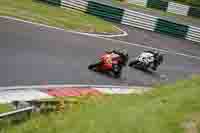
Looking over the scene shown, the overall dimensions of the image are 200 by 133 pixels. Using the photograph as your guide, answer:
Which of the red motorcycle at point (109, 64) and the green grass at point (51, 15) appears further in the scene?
the green grass at point (51, 15)

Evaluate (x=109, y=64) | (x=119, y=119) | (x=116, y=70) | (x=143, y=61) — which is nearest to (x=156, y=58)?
(x=143, y=61)

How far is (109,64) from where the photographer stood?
1667 centimetres

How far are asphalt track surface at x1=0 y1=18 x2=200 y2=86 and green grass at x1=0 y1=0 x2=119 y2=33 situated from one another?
142 centimetres

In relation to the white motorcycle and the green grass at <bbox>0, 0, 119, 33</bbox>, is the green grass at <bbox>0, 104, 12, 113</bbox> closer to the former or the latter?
the white motorcycle

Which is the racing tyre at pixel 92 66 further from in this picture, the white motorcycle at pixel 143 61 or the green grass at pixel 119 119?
the green grass at pixel 119 119

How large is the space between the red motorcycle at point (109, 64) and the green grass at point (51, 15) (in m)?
6.70

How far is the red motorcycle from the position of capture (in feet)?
54.9

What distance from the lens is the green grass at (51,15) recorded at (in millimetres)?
23109

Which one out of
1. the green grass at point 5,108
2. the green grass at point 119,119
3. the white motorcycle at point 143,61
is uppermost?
the green grass at point 119,119

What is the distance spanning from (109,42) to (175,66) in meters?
3.28

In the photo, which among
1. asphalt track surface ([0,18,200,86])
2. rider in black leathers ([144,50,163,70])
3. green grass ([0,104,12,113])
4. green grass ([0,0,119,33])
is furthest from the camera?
green grass ([0,0,119,33])

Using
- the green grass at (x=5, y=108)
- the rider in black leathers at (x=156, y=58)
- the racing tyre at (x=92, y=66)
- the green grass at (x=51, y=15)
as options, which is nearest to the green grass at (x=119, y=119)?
the green grass at (x=5, y=108)

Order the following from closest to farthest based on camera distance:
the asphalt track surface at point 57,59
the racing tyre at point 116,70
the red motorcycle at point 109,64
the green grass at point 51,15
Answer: the asphalt track surface at point 57,59 → the red motorcycle at point 109,64 → the racing tyre at point 116,70 → the green grass at point 51,15

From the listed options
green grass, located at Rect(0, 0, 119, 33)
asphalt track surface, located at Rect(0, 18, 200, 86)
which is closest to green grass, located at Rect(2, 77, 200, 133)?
asphalt track surface, located at Rect(0, 18, 200, 86)
